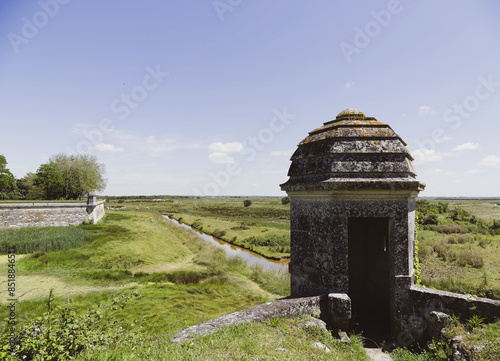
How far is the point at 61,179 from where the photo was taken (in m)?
37.3

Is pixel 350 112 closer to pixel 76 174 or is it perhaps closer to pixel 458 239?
pixel 458 239

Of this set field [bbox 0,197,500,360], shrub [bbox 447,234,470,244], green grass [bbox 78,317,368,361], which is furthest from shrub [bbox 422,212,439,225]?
green grass [bbox 78,317,368,361]

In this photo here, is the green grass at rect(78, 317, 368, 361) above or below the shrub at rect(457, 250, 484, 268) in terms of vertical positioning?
above

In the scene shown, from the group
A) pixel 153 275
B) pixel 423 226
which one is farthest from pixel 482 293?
pixel 423 226

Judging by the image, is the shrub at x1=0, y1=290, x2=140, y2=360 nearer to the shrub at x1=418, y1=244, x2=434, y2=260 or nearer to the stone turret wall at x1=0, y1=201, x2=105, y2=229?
the shrub at x1=418, y1=244, x2=434, y2=260

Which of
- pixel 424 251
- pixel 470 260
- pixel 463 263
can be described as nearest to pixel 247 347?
pixel 463 263

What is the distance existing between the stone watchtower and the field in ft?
2.72

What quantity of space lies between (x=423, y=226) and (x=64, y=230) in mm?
35948

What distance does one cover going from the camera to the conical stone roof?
135 inches

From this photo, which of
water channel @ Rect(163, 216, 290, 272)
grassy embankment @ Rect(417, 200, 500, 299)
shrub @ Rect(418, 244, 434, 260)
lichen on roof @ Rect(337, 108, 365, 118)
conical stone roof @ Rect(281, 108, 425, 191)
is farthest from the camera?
water channel @ Rect(163, 216, 290, 272)

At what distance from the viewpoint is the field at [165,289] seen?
2.43m

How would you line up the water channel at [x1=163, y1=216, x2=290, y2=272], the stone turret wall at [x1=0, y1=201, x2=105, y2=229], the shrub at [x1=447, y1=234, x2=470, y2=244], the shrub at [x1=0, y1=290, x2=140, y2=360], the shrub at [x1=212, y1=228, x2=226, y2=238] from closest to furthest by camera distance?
the shrub at [x1=0, y1=290, x2=140, y2=360]
the water channel at [x1=163, y1=216, x2=290, y2=272]
the shrub at [x1=447, y1=234, x2=470, y2=244]
the stone turret wall at [x1=0, y1=201, x2=105, y2=229]
the shrub at [x1=212, y1=228, x2=226, y2=238]

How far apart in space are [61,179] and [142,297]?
3766cm

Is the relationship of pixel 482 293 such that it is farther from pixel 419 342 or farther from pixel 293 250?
pixel 293 250
